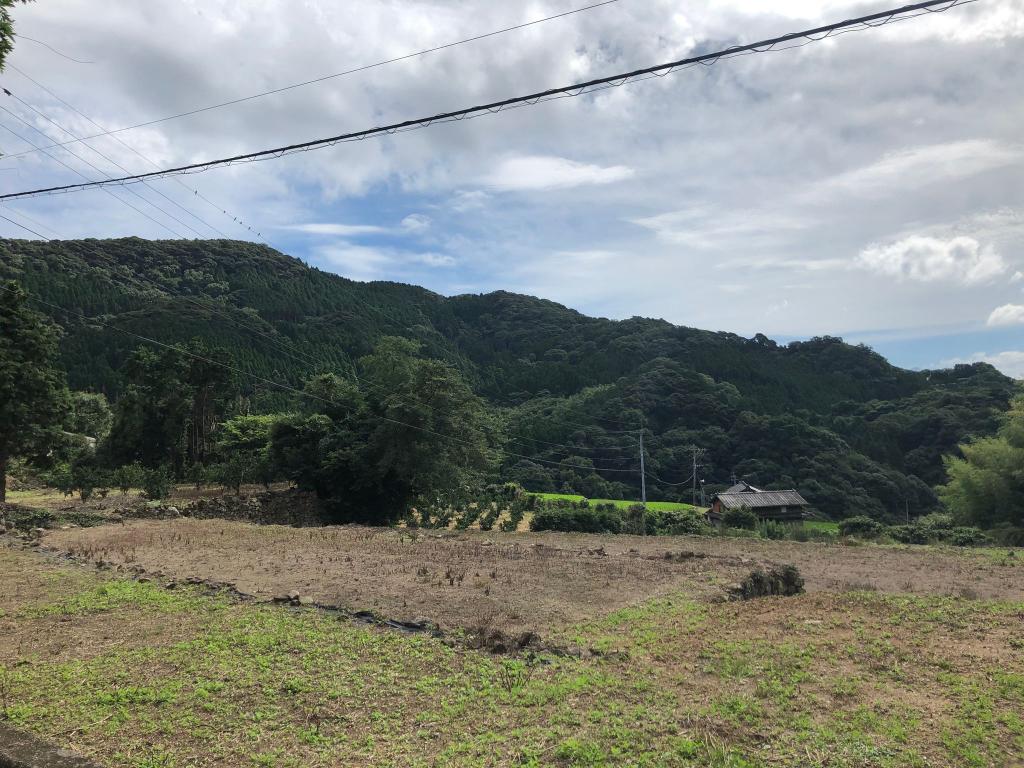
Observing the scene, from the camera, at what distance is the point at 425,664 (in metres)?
6.28

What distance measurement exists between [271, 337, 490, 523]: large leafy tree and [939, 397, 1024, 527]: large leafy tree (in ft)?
71.9

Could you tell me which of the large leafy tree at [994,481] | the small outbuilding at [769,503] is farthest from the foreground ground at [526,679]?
the small outbuilding at [769,503]

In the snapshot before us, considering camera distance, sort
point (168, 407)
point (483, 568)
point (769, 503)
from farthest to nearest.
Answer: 1. point (769, 503)
2. point (168, 407)
3. point (483, 568)

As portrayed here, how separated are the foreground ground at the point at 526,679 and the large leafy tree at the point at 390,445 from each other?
48.2 ft

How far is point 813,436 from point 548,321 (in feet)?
223

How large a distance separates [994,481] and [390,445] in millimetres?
25853

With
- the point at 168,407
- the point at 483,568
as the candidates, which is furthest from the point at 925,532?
the point at 168,407

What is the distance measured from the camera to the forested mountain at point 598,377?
58.8m

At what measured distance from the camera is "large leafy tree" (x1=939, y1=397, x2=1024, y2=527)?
86.7 feet

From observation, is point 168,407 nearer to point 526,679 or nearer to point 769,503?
point 526,679

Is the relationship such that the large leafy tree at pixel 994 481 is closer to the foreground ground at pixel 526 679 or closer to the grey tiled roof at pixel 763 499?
the grey tiled roof at pixel 763 499

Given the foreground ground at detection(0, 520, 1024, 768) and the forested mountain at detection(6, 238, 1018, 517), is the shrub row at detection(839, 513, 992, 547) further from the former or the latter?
the forested mountain at detection(6, 238, 1018, 517)

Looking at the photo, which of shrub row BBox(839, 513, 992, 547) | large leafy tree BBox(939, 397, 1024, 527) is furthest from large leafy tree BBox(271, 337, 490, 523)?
large leafy tree BBox(939, 397, 1024, 527)

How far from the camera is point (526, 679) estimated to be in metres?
5.85
